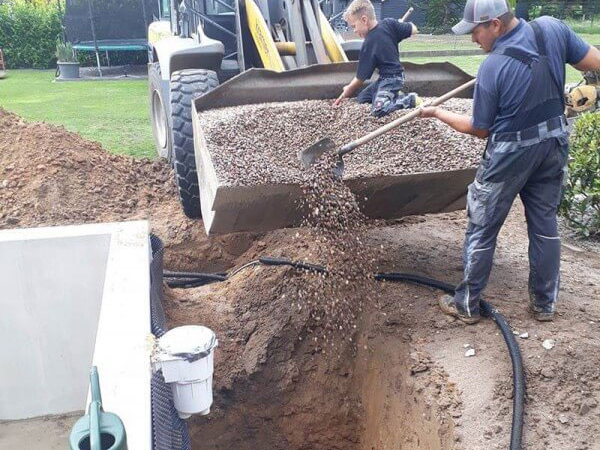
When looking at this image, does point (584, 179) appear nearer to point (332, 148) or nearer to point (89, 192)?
point (332, 148)

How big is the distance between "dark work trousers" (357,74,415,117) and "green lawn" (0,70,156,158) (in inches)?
162

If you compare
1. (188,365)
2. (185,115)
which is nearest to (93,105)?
(185,115)

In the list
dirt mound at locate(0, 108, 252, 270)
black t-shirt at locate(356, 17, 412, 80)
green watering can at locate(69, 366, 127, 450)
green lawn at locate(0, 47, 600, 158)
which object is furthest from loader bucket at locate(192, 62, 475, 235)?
green lawn at locate(0, 47, 600, 158)

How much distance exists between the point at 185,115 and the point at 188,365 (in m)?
Result: 2.86

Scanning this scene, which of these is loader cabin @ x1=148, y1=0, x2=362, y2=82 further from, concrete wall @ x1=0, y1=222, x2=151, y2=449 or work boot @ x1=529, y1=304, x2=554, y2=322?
work boot @ x1=529, y1=304, x2=554, y2=322

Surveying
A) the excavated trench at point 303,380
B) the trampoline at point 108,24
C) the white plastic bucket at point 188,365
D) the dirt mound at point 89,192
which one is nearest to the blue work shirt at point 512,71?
the excavated trench at point 303,380

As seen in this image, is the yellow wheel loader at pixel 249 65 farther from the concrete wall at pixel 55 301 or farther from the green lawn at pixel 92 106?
the green lawn at pixel 92 106

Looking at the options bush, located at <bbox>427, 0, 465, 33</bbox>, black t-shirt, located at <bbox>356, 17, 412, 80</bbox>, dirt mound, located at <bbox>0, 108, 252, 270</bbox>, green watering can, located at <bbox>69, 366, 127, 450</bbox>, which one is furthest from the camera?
bush, located at <bbox>427, 0, 465, 33</bbox>

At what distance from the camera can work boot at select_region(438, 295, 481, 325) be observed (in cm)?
384

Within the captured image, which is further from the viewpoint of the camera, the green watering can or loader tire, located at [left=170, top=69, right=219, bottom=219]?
loader tire, located at [left=170, top=69, right=219, bottom=219]

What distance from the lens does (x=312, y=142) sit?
412 cm

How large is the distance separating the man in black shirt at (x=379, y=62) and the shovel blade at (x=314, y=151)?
26.5 inches

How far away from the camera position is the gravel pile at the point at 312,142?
150 inches

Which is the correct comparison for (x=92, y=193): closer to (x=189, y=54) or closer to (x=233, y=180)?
(x=189, y=54)
